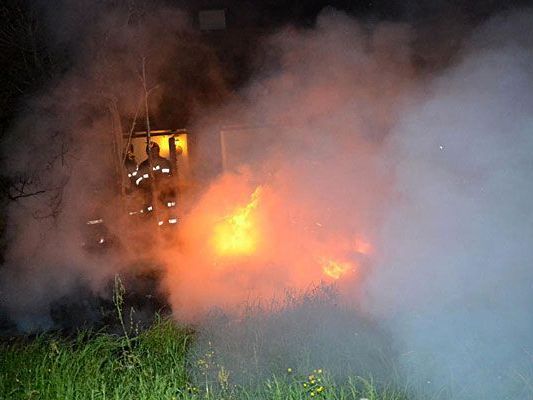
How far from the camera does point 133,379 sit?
4375 millimetres

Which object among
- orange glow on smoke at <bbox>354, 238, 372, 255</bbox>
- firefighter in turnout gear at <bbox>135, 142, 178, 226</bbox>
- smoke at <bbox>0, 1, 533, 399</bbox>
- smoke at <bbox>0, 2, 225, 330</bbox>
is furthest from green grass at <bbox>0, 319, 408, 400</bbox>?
firefighter in turnout gear at <bbox>135, 142, 178, 226</bbox>

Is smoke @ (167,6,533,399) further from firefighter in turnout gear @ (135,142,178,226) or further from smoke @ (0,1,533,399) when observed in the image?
firefighter in turnout gear @ (135,142,178,226)

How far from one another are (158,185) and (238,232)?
2819 mm

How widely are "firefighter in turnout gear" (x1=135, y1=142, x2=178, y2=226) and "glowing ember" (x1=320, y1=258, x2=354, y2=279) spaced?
296 cm

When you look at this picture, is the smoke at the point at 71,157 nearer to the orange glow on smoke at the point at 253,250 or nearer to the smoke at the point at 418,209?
the orange glow on smoke at the point at 253,250

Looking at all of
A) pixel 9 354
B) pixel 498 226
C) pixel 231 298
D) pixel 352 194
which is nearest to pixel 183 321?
pixel 231 298

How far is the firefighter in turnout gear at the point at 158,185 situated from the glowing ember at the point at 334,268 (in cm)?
296

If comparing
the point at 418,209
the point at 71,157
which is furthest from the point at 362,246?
the point at 71,157

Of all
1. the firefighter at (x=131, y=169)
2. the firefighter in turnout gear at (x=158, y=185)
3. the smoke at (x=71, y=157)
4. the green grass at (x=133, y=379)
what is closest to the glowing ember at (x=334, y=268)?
the green grass at (x=133, y=379)

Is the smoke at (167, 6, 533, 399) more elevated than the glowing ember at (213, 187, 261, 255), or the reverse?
the smoke at (167, 6, 533, 399)

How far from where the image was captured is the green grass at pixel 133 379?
3912mm

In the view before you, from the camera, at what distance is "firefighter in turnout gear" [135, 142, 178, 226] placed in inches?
366

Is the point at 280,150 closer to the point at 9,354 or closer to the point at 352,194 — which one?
the point at 352,194

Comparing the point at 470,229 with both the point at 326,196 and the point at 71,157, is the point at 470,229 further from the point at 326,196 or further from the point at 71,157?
the point at 71,157
